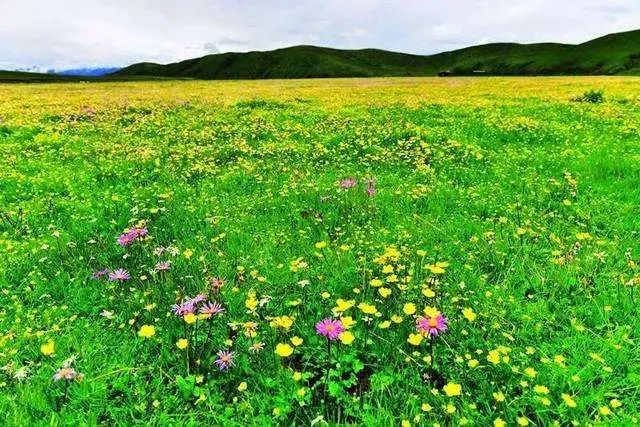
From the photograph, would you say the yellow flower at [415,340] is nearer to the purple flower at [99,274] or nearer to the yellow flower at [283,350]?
the yellow flower at [283,350]

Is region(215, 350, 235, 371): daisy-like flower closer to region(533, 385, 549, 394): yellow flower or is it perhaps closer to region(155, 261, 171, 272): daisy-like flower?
region(155, 261, 171, 272): daisy-like flower

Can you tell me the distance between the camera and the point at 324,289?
571 cm

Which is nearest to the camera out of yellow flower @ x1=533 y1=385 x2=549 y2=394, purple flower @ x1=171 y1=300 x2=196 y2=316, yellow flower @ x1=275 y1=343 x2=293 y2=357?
yellow flower @ x1=533 y1=385 x2=549 y2=394

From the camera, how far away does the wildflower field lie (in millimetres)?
4070

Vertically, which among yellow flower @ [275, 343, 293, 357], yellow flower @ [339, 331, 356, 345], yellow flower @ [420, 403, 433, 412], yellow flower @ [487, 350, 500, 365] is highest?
yellow flower @ [339, 331, 356, 345]

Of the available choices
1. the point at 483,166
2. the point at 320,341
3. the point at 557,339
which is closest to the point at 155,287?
the point at 320,341

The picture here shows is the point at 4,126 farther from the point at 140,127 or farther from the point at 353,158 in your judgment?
the point at 353,158

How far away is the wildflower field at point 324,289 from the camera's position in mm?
→ 4070

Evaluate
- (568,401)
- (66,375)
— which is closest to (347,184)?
(568,401)

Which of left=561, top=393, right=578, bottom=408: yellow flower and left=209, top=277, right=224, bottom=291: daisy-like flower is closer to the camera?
left=561, top=393, right=578, bottom=408: yellow flower

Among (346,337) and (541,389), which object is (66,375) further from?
(541,389)

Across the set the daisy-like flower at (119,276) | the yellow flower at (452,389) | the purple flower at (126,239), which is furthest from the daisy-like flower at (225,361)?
the purple flower at (126,239)

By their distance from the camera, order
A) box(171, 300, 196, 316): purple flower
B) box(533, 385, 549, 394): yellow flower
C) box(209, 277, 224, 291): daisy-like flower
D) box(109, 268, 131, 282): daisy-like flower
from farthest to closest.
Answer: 1. box(109, 268, 131, 282): daisy-like flower
2. box(209, 277, 224, 291): daisy-like flower
3. box(171, 300, 196, 316): purple flower
4. box(533, 385, 549, 394): yellow flower

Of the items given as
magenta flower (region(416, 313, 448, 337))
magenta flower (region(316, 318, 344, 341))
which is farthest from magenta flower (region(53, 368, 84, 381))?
magenta flower (region(416, 313, 448, 337))
